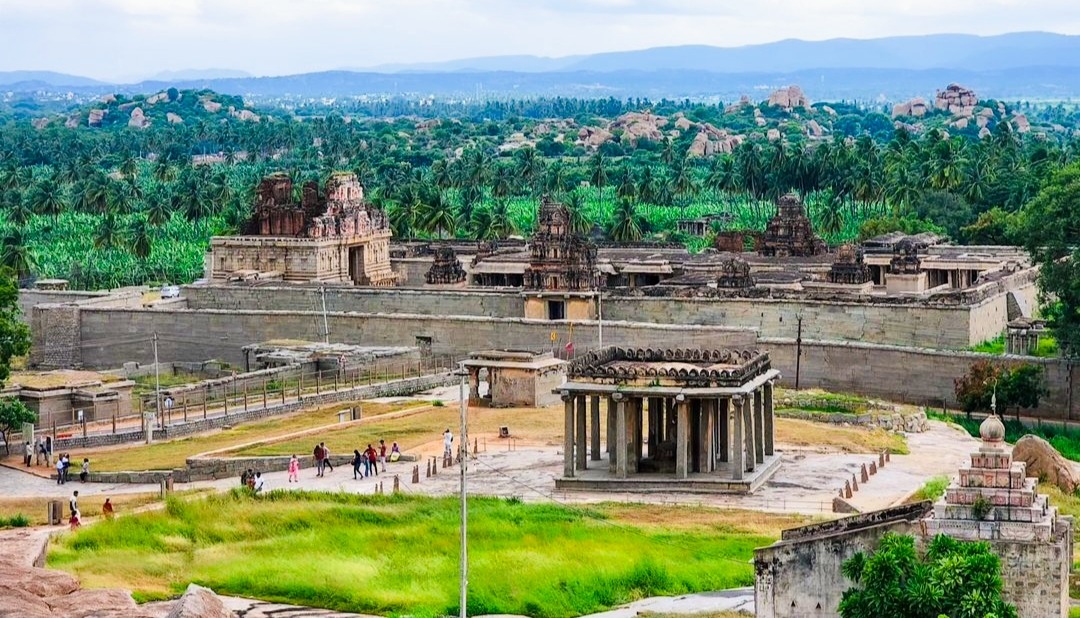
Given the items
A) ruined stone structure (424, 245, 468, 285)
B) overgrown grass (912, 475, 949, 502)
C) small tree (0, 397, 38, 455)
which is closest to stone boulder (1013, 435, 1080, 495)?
overgrown grass (912, 475, 949, 502)

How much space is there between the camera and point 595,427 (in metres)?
52.6

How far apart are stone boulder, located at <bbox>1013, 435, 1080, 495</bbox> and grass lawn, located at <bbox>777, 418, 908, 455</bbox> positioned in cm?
771

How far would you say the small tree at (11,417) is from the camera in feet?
190

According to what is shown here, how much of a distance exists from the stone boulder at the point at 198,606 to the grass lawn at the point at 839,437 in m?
30.8

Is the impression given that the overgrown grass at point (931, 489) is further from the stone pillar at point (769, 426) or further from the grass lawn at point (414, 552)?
the stone pillar at point (769, 426)

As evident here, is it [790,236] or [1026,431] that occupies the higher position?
[790,236]

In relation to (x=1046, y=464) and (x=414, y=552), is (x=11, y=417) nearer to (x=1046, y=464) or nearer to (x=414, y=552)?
(x=414, y=552)

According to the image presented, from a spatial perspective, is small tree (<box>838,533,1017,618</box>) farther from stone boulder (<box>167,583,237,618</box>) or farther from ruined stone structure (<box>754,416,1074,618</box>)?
stone boulder (<box>167,583,237,618</box>)

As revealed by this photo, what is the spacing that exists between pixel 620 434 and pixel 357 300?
3923 cm

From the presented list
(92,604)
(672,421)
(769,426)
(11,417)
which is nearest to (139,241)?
(11,417)

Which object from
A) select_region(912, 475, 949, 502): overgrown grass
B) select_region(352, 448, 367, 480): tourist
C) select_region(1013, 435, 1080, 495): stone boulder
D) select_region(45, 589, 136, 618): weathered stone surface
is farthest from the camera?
select_region(352, 448, 367, 480): tourist

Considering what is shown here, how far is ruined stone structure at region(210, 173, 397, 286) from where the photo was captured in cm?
9900

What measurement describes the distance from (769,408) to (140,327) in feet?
126

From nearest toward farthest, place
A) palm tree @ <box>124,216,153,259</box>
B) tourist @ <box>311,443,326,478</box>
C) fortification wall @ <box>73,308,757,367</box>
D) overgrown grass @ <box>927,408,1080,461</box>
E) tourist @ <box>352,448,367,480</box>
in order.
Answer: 1. tourist @ <box>352,448,367,480</box>
2. tourist @ <box>311,443,326,478</box>
3. overgrown grass @ <box>927,408,1080,461</box>
4. fortification wall @ <box>73,308,757,367</box>
5. palm tree @ <box>124,216,153,259</box>
